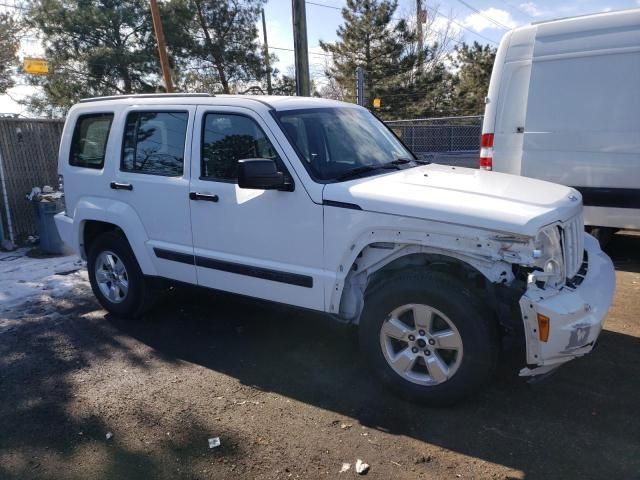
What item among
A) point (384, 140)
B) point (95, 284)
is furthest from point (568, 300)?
point (95, 284)

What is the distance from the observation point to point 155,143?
4.69 metres

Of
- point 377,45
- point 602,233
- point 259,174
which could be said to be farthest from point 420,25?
point 259,174

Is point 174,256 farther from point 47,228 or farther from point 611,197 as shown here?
point 611,197

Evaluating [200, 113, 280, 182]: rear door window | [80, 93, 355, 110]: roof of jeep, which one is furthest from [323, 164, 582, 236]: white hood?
[80, 93, 355, 110]: roof of jeep

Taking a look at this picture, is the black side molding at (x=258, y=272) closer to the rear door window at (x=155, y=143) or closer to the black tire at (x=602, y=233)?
the rear door window at (x=155, y=143)

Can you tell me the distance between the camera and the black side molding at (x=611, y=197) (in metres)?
5.77

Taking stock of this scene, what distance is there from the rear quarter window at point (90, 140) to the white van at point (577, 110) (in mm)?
4359

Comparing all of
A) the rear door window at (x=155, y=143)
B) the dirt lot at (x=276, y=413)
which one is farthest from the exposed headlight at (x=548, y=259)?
the rear door window at (x=155, y=143)

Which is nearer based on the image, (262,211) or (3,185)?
(262,211)

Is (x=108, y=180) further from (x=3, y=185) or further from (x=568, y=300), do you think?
(x=3, y=185)

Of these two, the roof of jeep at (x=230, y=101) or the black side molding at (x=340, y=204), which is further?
the roof of jeep at (x=230, y=101)

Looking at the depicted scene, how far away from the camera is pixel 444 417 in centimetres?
335

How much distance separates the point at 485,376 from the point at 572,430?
0.58 m

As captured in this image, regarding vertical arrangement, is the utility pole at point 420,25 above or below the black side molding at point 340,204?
above
